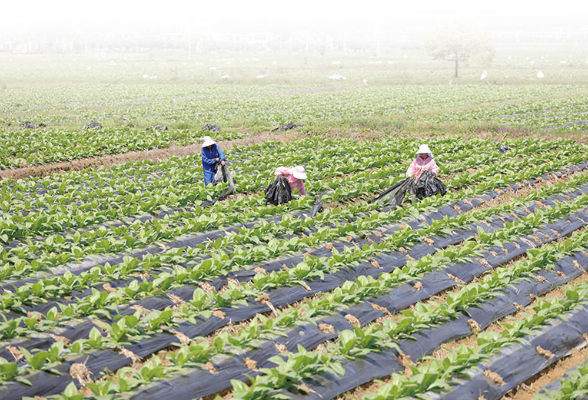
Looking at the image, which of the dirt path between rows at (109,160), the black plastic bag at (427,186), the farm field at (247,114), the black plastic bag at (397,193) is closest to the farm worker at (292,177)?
the black plastic bag at (397,193)

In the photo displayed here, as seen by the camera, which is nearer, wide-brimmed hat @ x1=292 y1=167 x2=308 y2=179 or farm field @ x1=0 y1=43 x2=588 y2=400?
farm field @ x1=0 y1=43 x2=588 y2=400

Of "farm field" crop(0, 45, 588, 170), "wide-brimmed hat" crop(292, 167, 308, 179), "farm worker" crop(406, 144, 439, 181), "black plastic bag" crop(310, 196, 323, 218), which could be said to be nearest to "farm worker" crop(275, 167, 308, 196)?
"wide-brimmed hat" crop(292, 167, 308, 179)

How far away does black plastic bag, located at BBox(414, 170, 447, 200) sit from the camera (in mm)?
11719

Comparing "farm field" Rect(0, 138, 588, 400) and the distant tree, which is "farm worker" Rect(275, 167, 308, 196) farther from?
the distant tree

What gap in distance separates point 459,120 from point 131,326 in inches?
968

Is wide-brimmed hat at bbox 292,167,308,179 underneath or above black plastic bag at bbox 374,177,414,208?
above

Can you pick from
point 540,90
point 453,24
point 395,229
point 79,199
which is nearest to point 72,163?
point 79,199

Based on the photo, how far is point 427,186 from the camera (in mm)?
11781

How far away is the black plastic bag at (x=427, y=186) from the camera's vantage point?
1172cm

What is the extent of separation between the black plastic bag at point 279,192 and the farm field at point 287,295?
0.92ft

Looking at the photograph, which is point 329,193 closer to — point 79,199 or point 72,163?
point 79,199

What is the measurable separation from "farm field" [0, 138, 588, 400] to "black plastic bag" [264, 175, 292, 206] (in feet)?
0.92

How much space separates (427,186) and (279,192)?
10.2 feet

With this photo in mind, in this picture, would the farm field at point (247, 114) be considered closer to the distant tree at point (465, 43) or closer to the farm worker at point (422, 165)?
the farm worker at point (422, 165)
